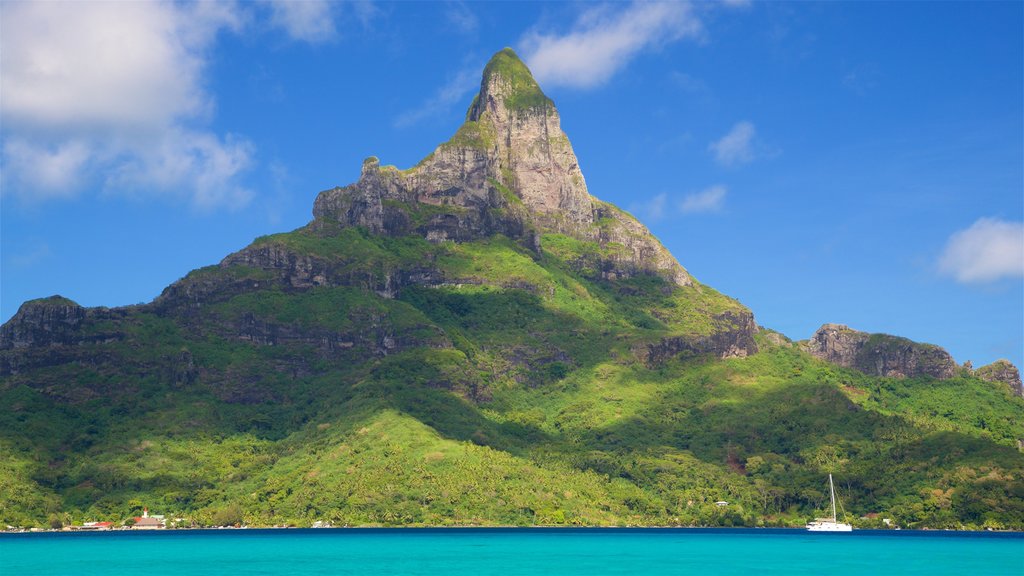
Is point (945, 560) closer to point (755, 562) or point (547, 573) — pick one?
point (755, 562)

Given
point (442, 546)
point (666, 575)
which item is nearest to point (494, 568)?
point (666, 575)

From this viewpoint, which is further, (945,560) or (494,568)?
(945,560)

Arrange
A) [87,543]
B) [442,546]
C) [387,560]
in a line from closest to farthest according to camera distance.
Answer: [387,560] → [442,546] → [87,543]

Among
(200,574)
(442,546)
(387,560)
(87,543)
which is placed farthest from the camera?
(87,543)

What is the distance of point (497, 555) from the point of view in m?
162

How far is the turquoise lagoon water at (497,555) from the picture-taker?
142m

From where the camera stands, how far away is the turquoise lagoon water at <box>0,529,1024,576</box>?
142 m

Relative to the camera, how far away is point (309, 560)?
15250 cm

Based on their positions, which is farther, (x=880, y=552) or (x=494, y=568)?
(x=880, y=552)

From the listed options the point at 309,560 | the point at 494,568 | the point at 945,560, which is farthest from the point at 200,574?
the point at 945,560

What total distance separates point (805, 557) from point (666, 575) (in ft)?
113

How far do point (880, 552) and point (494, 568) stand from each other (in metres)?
60.8

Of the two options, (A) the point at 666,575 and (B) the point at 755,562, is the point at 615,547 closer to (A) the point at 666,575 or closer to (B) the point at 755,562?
(B) the point at 755,562

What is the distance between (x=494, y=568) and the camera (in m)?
143
